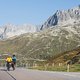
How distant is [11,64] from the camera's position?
5138 cm
